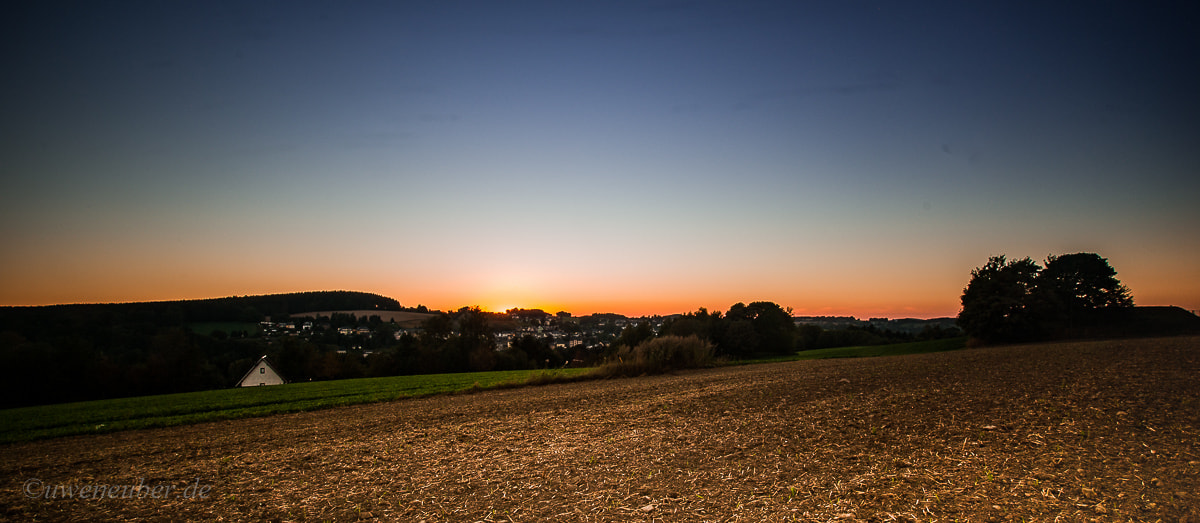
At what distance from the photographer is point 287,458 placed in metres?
9.07

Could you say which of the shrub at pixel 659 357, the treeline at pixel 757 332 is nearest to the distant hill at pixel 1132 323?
the treeline at pixel 757 332

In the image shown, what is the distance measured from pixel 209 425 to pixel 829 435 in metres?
16.7

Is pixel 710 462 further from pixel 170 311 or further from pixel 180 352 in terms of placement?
pixel 170 311

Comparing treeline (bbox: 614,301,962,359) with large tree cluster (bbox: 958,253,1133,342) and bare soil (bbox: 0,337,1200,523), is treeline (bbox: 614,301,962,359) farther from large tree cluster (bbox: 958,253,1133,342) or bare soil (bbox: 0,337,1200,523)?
bare soil (bbox: 0,337,1200,523)

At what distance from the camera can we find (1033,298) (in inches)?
1745

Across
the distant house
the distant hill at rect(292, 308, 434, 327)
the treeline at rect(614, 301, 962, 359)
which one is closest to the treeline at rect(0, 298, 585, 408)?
the distant house

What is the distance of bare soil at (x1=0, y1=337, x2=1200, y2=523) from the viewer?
543 centimetres

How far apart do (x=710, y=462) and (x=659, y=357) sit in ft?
61.4

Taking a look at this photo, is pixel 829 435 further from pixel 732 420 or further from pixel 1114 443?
pixel 1114 443

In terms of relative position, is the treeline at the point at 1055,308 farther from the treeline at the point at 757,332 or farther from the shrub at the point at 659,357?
the shrub at the point at 659,357

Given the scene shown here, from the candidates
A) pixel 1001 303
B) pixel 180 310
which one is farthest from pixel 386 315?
pixel 1001 303

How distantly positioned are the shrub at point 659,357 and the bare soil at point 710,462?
12088 mm

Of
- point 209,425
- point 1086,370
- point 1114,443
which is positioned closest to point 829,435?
point 1114,443

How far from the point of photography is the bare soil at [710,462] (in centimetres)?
543
